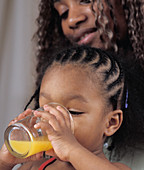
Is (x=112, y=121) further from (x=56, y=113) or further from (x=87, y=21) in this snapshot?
(x=87, y=21)

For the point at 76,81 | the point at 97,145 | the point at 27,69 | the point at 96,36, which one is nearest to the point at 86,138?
the point at 97,145

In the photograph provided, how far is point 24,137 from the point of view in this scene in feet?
2.52

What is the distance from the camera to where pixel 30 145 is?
76 cm

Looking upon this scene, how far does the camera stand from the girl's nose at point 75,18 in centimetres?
131

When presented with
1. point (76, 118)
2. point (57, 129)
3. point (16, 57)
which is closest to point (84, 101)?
point (76, 118)

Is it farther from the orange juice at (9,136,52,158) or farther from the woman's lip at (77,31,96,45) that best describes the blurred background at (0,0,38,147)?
the orange juice at (9,136,52,158)

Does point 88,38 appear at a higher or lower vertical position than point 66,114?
higher

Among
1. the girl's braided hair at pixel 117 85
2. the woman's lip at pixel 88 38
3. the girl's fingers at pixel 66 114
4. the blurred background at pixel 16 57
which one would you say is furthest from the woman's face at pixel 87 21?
the girl's fingers at pixel 66 114

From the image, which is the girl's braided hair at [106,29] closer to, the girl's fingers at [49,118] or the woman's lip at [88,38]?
the woman's lip at [88,38]

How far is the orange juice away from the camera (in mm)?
763

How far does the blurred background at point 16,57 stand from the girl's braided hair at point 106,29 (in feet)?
0.44

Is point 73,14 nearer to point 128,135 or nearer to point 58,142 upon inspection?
point 128,135

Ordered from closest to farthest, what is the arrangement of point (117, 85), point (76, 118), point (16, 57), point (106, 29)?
1. point (76, 118)
2. point (117, 85)
3. point (106, 29)
4. point (16, 57)

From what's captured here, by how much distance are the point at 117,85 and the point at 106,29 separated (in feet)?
1.25
